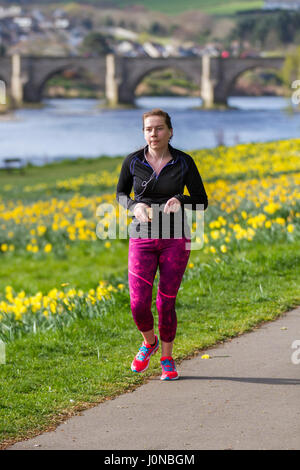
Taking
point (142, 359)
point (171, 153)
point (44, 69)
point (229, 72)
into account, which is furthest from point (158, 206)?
point (44, 69)

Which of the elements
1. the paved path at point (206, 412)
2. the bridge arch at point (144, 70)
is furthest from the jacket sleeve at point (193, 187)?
the bridge arch at point (144, 70)

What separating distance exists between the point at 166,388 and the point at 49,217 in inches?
362

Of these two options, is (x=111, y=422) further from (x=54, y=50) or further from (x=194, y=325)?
(x=54, y=50)

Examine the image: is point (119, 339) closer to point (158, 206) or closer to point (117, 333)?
point (117, 333)

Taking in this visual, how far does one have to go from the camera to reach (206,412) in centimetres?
371

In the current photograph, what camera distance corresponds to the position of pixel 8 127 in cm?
7081

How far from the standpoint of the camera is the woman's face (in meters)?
4.12

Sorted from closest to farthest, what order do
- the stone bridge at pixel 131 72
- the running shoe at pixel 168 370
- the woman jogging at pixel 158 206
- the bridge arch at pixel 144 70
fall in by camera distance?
the woman jogging at pixel 158 206
the running shoe at pixel 168 370
the stone bridge at pixel 131 72
the bridge arch at pixel 144 70

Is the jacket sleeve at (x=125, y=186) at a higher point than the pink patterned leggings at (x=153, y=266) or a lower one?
higher

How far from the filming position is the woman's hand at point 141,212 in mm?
4062

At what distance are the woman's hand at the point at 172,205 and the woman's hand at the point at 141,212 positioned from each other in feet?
0.38

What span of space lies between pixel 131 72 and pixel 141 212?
9796 centimetres

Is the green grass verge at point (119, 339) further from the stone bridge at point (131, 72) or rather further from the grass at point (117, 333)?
the stone bridge at point (131, 72)

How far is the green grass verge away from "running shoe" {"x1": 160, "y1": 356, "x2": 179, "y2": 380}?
0.15 m
